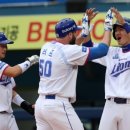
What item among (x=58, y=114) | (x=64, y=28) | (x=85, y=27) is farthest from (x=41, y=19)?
(x=58, y=114)

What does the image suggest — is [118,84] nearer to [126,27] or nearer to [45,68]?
[126,27]

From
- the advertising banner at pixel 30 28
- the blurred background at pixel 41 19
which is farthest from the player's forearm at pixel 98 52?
the advertising banner at pixel 30 28

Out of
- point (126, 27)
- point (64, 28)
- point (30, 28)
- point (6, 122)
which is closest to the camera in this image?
point (64, 28)

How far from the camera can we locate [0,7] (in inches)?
400

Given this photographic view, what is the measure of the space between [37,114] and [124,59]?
110 cm

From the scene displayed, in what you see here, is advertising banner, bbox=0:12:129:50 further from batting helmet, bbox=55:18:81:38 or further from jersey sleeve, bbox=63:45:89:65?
jersey sleeve, bbox=63:45:89:65

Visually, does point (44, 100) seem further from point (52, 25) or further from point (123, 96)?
point (52, 25)

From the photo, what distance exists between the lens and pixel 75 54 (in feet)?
22.7

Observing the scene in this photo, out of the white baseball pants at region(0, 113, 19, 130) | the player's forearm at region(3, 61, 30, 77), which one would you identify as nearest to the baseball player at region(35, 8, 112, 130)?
the player's forearm at region(3, 61, 30, 77)

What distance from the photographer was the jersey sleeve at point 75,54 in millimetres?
6922

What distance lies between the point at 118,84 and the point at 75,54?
58cm

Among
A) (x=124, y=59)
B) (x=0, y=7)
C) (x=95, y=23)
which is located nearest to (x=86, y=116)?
(x=95, y=23)

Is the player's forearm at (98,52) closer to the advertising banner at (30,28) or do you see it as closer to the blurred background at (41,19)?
the blurred background at (41,19)

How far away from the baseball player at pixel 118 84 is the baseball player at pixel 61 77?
19cm
